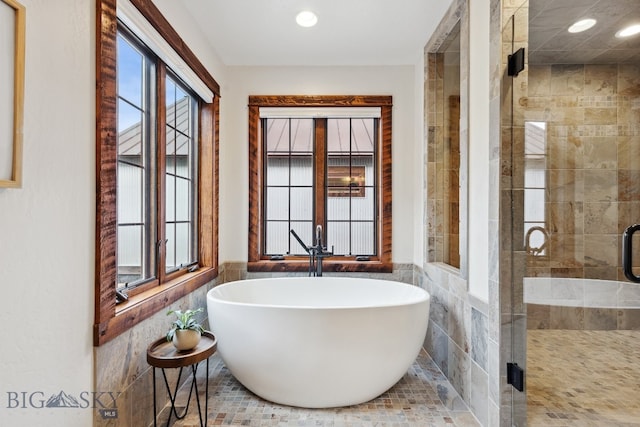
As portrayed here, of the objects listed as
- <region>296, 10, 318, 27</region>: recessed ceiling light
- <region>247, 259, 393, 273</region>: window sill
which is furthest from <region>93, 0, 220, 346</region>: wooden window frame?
<region>247, 259, 393, 273</region>: window sill

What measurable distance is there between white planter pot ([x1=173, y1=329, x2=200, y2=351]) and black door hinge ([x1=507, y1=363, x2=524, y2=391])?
4.94 ft

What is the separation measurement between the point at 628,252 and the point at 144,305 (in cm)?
213

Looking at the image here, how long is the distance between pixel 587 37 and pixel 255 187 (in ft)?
8.60

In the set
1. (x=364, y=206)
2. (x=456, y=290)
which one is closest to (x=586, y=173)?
(x=456, y=290)

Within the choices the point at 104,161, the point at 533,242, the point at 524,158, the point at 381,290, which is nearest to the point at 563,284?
the point at 533,242

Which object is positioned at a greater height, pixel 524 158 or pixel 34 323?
pixel 524 158

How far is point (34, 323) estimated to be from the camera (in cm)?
119

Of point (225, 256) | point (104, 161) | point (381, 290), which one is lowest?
point (381, 290)

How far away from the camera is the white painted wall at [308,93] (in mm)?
→ 3463

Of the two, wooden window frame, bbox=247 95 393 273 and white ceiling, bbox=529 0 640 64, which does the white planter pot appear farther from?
white ceiling, bbox=529 0 640 64

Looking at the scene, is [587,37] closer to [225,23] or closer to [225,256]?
[225,23]

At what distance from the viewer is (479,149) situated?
204 cm

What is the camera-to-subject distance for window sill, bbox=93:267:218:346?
1553 millimetres

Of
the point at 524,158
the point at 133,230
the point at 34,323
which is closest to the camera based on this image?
the point at 34,323
